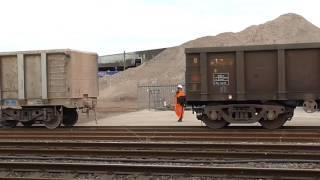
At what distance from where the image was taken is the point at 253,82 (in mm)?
18219

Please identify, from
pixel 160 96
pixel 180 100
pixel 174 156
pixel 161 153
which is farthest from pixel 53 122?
pixel 160 96

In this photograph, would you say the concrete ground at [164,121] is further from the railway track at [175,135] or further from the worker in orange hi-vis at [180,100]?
the railway track at [175,135]

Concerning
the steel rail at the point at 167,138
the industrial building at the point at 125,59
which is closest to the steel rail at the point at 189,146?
Answer: the steel rail at the point at 167,138

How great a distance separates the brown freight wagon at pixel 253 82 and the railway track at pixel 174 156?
5.26 ft

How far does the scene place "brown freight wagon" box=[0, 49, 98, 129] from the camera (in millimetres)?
20859

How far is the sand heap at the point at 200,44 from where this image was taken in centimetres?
6938

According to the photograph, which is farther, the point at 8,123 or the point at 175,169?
the point at 8,123

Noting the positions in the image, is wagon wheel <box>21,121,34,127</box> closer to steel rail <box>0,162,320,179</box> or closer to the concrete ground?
the concrete ground

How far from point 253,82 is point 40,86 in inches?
322

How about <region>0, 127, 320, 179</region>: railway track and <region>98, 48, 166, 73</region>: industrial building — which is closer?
<region>0, 127, 320, 179</region>: railway track

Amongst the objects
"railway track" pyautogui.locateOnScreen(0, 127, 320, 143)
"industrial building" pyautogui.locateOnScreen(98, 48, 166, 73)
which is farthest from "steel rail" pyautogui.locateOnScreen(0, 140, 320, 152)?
"industrial building" pyautogui.locateOnScreen(98, 48, 166, 73)

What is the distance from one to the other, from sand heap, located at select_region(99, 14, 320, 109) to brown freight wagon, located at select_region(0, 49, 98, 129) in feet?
138

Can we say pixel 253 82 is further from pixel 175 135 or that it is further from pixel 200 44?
pixel 200 44

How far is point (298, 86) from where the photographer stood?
17.8 meters
